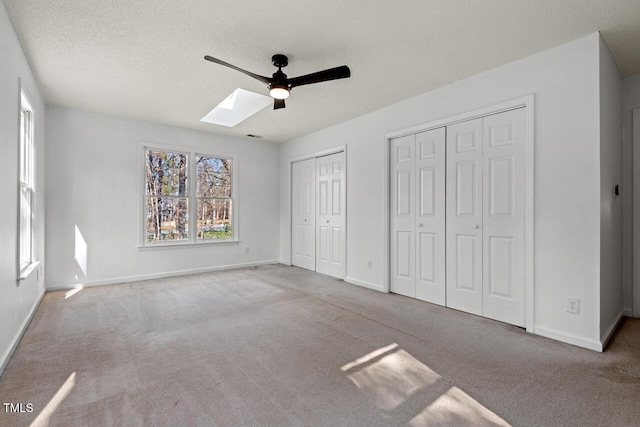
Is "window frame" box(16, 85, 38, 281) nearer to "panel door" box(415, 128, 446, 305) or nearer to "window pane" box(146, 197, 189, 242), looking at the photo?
"window pane" box(146, 197, 189, 242)

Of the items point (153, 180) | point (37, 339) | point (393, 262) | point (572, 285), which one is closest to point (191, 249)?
point (153, 180)

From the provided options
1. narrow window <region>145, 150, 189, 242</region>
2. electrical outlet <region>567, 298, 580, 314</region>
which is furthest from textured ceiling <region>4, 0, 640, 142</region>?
electrical outlet <region>567, 298, 580, 314</region>

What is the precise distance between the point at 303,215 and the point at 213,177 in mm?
1768

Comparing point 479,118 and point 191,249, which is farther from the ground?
point 479,118

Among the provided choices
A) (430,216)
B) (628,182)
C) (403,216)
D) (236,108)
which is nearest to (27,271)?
(236,108)

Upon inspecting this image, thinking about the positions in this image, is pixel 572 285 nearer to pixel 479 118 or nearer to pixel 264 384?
pixel 479 118

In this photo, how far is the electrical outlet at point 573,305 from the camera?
2.61 metres

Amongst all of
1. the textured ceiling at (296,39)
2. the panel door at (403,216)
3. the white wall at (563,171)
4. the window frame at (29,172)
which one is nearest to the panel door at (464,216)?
the white wall at (563,171)

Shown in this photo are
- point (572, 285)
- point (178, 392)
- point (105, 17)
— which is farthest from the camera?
point (572, 285)

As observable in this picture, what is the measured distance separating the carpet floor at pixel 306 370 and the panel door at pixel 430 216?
389mm

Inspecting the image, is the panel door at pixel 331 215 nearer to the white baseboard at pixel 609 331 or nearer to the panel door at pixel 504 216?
the panel door at pixel 504 216

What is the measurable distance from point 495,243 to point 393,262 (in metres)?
1.36

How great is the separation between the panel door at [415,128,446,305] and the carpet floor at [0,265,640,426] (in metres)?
0.39

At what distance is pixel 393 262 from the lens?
4.24 m
